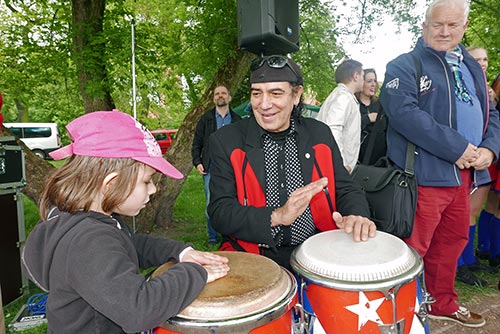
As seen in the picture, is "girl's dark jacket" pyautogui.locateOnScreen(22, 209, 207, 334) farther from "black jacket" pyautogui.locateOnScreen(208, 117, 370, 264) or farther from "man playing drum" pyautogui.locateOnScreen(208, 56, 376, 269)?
"man playing drum" pyautogui.locateOnScreen(208, 56, 376, 269)

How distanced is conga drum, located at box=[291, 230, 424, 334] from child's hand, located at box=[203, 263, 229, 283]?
0.94 feet

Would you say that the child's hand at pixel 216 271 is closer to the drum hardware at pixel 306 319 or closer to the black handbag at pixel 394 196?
the drum hardware at pixel 306 319

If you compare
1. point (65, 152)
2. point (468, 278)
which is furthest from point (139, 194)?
point (468, 278)

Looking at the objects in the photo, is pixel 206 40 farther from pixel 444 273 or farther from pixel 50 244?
pixel 50 244

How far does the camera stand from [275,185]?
2.12m

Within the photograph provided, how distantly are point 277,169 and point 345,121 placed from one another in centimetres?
188

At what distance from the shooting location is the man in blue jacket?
8.43 ft

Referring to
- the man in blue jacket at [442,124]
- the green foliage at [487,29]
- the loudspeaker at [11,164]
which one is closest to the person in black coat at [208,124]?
the loudspeaker at [11,164]

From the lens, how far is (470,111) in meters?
2.67

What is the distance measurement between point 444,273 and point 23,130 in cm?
2248

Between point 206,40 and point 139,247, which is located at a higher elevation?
point 206,40

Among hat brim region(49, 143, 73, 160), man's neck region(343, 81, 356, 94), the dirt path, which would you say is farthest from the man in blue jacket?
A: hat brim region(49, 143, 73, 160)

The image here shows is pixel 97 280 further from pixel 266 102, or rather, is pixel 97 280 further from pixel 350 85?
pixel 350 85

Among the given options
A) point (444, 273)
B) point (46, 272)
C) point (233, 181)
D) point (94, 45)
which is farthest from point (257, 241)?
point (94, 45)
